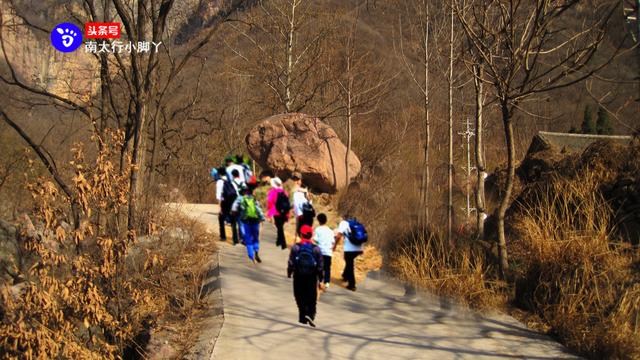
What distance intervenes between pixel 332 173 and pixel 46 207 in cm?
1170

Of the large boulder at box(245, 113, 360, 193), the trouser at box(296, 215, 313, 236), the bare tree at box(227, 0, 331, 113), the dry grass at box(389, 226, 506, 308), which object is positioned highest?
the bare tree at box(227, 0, 331, 113)

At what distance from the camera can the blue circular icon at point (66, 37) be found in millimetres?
14419

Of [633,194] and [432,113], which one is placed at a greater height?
[432,113]

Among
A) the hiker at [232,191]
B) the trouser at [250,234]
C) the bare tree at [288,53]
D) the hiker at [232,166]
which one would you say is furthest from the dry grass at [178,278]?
the bare tree at [288,53]

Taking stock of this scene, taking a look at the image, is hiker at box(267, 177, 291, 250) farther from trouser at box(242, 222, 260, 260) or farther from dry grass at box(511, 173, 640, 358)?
dry grass at box(511, 173, 640, 358)

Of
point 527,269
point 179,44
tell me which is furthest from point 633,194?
point 179,44

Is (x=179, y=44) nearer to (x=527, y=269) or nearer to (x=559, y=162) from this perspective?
(x=559, y=162)

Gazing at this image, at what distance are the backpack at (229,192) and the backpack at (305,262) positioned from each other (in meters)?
1.70

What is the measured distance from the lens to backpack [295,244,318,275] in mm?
5594

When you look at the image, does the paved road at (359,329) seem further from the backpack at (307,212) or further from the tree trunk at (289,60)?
the tree trunk at (289,60)

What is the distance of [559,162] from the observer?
40.8ft

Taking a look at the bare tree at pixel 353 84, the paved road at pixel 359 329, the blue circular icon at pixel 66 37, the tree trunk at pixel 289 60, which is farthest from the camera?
the tree trunk at pixel 289 60

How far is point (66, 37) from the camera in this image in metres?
14.5

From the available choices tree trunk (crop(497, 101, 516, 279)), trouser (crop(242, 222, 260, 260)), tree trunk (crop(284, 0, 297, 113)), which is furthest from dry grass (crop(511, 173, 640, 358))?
tree trunk (crop(284, 0, 297, 113))
